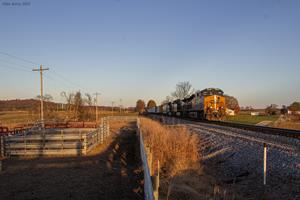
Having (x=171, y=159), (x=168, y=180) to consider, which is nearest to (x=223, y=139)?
(x=171, y=159)

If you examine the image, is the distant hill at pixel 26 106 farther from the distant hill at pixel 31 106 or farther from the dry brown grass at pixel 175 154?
the dry brown grass at pixel 175 154

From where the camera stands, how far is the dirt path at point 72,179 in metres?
6.41

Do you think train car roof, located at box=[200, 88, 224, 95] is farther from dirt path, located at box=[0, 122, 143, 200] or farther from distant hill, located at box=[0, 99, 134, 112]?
distant hill, located at box=[0, 99, 134, 112]

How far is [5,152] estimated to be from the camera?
41.4 feet

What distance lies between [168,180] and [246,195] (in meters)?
2.45

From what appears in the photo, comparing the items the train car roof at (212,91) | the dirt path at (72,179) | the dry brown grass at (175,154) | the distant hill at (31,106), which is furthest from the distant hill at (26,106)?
the dry brown grass at (175,154)

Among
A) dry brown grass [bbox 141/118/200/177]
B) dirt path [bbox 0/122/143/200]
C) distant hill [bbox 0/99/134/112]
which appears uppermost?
distant hill [bbox 0/99/134/112]

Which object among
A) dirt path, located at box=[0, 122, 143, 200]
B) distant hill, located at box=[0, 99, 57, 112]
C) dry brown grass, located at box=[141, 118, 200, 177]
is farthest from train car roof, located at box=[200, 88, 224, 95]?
distant hill, located at box=[0, 99, 57, 112]

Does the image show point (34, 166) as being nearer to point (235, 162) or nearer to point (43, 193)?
point (43, 193)

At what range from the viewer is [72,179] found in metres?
7.84

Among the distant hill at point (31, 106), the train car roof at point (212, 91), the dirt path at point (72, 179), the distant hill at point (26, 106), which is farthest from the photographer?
the distant hill at point (26, 106)

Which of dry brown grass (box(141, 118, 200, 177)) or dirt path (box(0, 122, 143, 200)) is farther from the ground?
dry brown grass (box(141, 118, 200, 177))

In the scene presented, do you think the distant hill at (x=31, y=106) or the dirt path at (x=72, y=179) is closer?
the dirt path at (x=72, y=179)

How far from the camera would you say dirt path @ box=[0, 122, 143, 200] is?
641 cm
